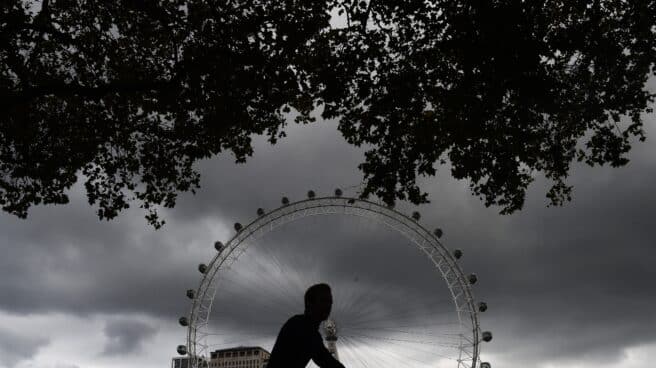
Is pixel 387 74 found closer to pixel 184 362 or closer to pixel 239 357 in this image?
pixel 184 362

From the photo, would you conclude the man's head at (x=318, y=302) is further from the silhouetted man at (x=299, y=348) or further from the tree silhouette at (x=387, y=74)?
the tree silhouette at (x=387, y=74)

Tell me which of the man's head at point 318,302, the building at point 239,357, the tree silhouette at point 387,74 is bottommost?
the man's head at point 318,302

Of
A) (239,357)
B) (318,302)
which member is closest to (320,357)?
(318,302)

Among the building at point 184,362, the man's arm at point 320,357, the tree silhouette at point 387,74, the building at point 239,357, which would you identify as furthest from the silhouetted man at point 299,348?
the building at point 239,357

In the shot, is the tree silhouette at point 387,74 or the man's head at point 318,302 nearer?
the man's head at point 318,302

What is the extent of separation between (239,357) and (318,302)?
142274 mm

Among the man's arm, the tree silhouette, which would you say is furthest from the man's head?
the tree silhouette

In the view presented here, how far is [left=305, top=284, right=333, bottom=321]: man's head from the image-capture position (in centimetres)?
616

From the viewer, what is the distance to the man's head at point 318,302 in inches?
243

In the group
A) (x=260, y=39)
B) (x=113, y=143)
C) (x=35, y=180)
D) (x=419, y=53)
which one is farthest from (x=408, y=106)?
(x=35, y=180)

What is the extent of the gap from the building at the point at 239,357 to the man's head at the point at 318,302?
138328 mm

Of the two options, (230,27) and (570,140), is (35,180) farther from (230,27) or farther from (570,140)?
(570,140)

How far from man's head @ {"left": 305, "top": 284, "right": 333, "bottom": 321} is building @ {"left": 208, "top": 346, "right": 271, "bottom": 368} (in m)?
138

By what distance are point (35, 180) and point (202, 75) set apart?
5693 mm
